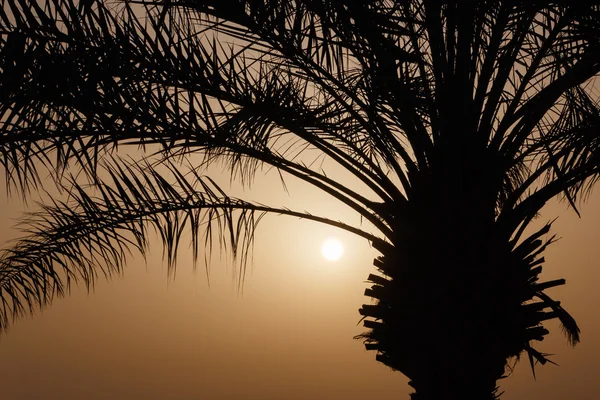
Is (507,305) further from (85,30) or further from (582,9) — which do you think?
(85,30)

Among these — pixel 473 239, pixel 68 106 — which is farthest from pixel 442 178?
pixel 68 106

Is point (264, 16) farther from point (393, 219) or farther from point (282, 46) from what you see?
point (393, 219)

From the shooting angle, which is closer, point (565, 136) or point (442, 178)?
point (442, 178)

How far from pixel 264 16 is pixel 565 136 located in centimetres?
323

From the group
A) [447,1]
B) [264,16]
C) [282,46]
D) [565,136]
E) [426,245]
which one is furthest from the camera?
[565,136]

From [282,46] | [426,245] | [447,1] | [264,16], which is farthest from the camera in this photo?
[426,245]

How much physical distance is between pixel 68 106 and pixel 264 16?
134 centimetres

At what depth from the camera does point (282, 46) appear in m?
4.96

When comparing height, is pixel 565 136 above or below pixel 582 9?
above

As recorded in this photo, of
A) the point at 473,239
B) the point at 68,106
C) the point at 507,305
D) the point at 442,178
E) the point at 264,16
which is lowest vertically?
the point at 507,305

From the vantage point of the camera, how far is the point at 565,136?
6410mm

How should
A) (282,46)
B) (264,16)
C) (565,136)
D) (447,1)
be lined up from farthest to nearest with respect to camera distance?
1. (565,136)
2. (282,46)
3. (264,16)
4. (447,1)

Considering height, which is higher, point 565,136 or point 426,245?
point 565,136

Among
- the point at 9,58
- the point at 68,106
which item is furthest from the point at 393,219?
the point at 9,58
